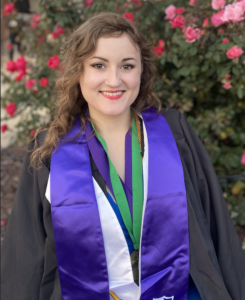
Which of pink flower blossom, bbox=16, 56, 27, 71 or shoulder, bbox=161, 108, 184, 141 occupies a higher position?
pink flower blossom, bbox=16, 56, 27, 71

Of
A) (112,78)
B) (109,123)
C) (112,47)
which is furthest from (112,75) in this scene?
(109,123)

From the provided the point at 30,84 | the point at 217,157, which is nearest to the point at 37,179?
the point at 30,84

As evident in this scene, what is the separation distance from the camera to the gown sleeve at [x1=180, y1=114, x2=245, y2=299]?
1.67m

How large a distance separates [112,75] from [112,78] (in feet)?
0.04

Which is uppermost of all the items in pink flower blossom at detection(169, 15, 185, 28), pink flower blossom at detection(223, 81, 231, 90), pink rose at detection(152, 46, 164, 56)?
pink flower blossom at detection(169, 15, 185, 28)

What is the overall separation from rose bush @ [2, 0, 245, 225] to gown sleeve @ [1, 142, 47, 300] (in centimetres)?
90

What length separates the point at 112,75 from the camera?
1464mm

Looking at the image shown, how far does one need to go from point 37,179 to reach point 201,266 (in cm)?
85

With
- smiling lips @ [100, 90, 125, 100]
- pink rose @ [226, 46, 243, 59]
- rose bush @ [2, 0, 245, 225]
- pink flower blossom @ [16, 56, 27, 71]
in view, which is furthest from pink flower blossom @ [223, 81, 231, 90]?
pink flower blossom @ [16, 56, 27, 71]

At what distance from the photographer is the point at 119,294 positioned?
152 cm

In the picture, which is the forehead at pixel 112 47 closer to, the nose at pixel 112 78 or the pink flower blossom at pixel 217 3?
the nose at pixel 112 78

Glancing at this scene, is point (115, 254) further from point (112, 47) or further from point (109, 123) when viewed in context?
point (112, 47)

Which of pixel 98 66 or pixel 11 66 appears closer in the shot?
pixel 98 66

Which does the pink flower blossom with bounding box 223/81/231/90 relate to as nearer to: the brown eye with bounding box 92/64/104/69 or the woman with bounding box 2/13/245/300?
the woman with bounding box 2/13/245/300
